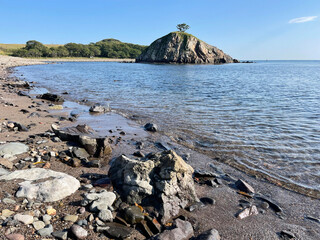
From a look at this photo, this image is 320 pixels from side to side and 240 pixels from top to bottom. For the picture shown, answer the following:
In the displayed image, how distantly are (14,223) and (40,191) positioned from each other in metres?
0.90

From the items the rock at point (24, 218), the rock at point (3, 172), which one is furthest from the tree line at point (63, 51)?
the rock at point (24, 218)

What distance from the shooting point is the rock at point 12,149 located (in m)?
6.20

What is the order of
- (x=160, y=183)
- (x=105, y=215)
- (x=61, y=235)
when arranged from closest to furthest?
1. (x=61, y=235)
2. (x=105, y=215)
3. (x=160, y=183)

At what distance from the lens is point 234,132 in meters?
10.3

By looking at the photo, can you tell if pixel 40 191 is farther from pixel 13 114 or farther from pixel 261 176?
pixel 13 114

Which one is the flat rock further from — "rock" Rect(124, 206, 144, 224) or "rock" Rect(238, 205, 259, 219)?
"rock" Rect(238, 205, 259, 219)

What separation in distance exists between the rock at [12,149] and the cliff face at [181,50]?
134651mm

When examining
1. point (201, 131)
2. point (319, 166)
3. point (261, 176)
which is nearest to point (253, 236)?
point (261, 176)

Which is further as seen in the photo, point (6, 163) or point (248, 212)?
point (6, 163)

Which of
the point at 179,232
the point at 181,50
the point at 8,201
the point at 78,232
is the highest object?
the point at 181,50

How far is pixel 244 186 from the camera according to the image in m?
5.64

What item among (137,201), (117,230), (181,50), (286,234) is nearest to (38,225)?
(117,230)

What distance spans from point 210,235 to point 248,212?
4.51 ft

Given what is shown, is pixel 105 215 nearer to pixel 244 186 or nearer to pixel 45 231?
pixel 45 231
